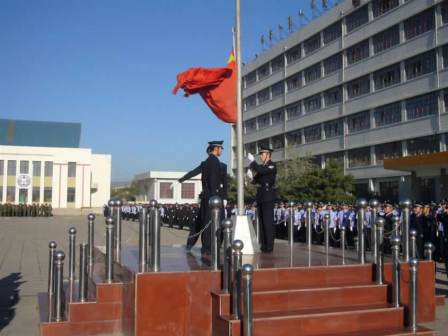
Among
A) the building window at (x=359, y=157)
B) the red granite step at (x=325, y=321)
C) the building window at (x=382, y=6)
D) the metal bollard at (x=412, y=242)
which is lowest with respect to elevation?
the red granite step at (x=325, y=321)

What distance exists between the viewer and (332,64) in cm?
5009

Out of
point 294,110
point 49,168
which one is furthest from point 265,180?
point 49,168

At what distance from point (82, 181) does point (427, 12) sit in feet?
165

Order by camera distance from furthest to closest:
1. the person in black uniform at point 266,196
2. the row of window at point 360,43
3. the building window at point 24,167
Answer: the building window at point 24,167 → the row of window at point 360,43 → the person in black uniform at point 266,196

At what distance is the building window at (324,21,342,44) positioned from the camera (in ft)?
160

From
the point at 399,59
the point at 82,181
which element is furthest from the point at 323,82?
the point at 82,181

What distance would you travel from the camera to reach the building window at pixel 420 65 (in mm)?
36906

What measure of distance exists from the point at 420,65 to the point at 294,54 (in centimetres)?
2110

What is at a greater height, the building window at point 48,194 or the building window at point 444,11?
the building window at point 444,11

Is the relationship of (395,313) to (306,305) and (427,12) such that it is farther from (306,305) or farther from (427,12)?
(427,12)

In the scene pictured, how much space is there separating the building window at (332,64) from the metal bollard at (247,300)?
45.6 meters

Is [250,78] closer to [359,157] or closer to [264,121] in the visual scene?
[264,121]

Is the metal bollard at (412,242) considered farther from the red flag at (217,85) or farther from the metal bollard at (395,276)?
the red flag at (217,85)

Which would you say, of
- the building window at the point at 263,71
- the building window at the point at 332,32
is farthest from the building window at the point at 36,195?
the building window at the point at 332,32
